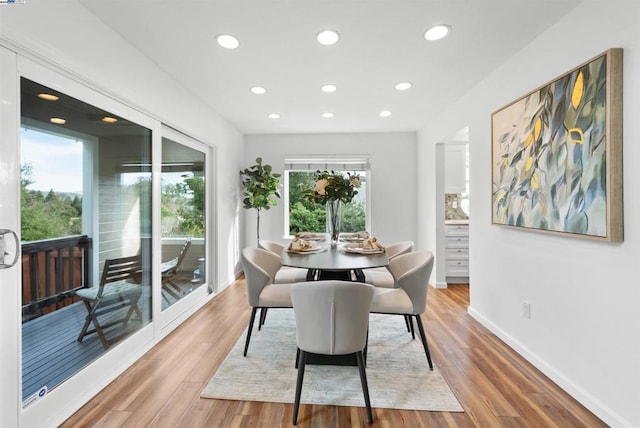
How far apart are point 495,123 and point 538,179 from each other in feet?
2.70

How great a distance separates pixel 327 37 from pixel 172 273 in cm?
259

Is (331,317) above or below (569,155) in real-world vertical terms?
below

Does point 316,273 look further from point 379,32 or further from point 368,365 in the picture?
point 379,32

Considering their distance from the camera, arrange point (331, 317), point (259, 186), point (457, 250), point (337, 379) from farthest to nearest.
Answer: point (259, 186) < point (457, 250) < point (337, 379) < point (331, 317)

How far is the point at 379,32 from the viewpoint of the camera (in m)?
2.21

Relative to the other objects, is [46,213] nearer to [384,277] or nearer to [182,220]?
[182,220]

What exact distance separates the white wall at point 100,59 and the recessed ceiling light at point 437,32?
1897 mm

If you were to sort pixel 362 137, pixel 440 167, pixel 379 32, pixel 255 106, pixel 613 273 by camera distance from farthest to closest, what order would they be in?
pixel 362 137, pixel 440 167, pixel 255 106, pixel 379 32, pixel 613 273

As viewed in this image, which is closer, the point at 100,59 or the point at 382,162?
the point at 100,59

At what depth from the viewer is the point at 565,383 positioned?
78.8 inches

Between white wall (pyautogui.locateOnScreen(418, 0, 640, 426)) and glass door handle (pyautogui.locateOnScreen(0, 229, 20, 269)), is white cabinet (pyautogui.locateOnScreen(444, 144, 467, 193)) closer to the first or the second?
white wall (pyautogui.locateOnScreen(418, 0, 640, 426))

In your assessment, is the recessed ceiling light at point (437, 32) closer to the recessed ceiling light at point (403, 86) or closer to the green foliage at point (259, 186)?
the recessed ceiling light at point (403, 86)

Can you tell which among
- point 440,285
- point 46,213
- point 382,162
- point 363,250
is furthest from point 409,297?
point 382,162

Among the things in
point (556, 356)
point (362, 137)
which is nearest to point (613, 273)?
point (556, 356)
